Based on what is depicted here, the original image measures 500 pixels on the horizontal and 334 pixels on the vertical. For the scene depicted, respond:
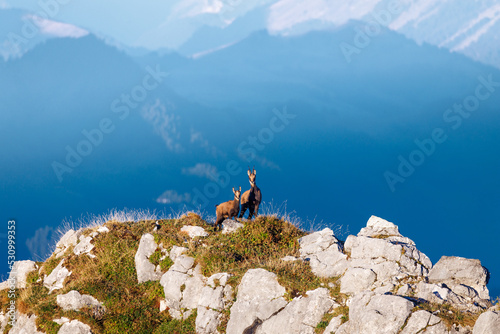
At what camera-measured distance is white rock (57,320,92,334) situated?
19.7 metres

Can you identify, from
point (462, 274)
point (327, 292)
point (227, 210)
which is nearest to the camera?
point (462, 274)

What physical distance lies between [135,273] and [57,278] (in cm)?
437

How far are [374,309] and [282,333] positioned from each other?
148 inches

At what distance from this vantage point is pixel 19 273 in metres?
25.5

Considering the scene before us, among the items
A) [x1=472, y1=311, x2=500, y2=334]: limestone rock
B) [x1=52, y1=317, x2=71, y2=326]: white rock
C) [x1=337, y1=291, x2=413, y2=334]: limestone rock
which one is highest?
[x1=52, y1=317, x2=71, y2=326]: white rock

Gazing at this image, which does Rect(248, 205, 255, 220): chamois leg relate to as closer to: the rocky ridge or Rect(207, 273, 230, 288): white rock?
the rocky ridge

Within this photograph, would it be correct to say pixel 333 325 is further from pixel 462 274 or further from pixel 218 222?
pixel 218 222

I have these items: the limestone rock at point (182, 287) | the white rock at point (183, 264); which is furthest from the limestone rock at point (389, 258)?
the white rock at point (183, 264)

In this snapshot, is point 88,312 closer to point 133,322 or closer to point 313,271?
point 133,322

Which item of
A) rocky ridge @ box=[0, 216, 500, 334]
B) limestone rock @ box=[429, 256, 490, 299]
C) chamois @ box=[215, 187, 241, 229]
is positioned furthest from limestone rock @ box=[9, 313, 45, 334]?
limestone rock @ box=[429, 256, 490, 299]

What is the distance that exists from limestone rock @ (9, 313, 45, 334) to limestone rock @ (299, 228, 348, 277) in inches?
494

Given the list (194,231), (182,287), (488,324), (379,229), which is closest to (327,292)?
(488,324)

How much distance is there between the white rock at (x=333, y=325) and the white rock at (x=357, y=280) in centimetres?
183

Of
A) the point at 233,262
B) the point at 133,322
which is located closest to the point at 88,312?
the point at 133,322
